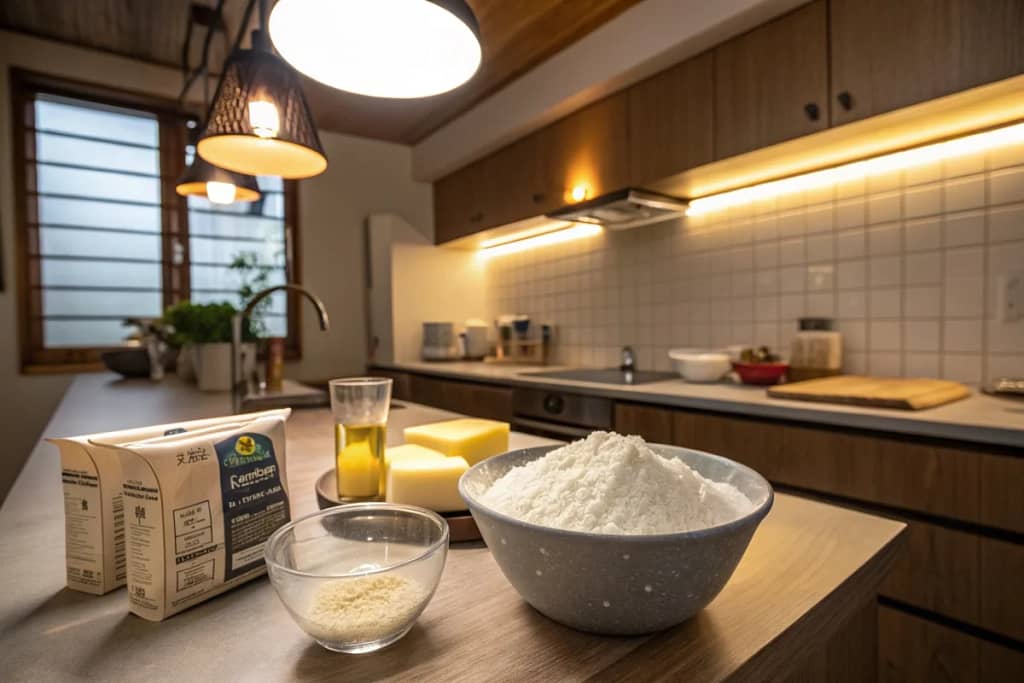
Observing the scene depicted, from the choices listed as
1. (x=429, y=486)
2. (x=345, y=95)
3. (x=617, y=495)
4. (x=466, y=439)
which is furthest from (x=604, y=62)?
(x=617, y=495)

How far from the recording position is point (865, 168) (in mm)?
1819

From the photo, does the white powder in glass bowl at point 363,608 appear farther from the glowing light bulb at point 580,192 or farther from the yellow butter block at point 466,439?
the glowing light bulb at point 580,192

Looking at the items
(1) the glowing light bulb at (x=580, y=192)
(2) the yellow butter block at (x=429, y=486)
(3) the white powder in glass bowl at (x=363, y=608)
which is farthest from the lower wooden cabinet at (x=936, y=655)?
(1) the glowing light bulb at (x=580, y=192)

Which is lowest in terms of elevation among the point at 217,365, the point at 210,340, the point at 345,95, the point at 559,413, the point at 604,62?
the point at 559,413

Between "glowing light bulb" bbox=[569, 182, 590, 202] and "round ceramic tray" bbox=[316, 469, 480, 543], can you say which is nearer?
"round ceramic tray" bbox=[316, 469, 480, 543]

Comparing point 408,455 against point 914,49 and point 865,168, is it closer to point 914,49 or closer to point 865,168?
point 914,49

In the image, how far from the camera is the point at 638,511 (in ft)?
1.29

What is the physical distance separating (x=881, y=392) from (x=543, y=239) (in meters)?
2.16

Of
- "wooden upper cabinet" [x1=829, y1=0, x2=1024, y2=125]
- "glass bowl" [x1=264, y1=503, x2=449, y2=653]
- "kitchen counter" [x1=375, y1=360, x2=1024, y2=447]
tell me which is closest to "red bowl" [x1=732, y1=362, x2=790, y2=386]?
"kitchen counter" [x1=375, y1=360, x2=1024, y2=447]

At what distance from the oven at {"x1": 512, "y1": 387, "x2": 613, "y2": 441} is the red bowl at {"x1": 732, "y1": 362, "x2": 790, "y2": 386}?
0.49 m

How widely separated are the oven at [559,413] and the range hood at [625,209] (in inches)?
32.3

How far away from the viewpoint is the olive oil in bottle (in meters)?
0.70

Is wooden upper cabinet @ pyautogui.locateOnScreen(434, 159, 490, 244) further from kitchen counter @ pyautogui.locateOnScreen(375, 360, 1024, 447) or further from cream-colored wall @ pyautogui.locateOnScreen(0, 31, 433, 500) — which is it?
kitchen counter @ pyautogui.locateOnScreen(375, 360, 1024, 447)

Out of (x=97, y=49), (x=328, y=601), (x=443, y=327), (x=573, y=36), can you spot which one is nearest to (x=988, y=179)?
(x=573, y=36)
